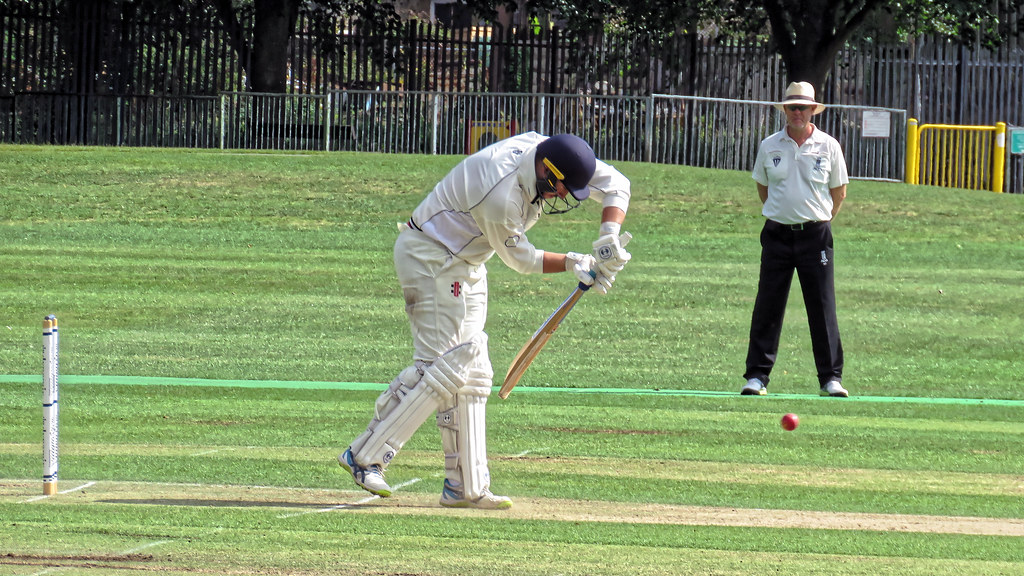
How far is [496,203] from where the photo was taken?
7.20 metres

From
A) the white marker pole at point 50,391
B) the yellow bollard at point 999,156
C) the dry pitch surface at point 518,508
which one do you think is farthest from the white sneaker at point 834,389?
the yellow bollard at point 999,156

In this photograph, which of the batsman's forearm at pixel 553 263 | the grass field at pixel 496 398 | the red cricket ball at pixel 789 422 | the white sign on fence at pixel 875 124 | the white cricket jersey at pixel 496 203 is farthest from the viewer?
the white sign on fence at pixel 875 124

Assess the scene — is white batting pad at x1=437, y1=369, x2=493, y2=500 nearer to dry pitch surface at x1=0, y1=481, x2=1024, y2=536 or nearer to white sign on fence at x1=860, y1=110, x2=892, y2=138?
dry pitch surface at x1=0, y1=481, x2=1024, y2=536

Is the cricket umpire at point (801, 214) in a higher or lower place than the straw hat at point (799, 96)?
lower

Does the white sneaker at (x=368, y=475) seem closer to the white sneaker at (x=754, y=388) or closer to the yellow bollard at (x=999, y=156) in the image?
the white sneaker at (x=754, y=388)

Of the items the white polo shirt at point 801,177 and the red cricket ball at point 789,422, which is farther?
the white polo shirt at point 801,177

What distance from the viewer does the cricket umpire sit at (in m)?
11.0

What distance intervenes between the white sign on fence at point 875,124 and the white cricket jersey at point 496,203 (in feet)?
67.7

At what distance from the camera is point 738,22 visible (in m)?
35.0

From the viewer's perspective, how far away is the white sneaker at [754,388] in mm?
11406

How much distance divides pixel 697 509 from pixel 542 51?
24.7 meters

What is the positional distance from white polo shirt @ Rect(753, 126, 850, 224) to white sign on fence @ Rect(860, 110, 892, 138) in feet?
54.9

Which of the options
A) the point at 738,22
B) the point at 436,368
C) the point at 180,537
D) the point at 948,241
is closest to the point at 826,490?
the point at 436,368

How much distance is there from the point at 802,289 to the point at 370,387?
3.31 m
